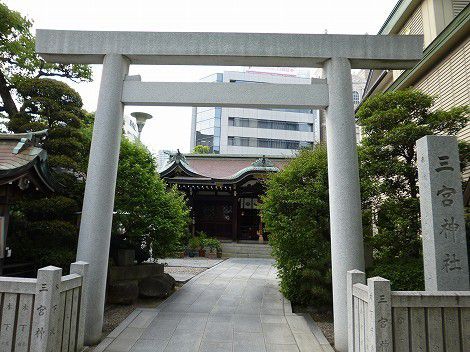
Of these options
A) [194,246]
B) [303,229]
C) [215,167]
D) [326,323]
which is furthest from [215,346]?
[215,167]

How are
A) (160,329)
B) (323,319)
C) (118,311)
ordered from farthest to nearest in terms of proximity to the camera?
(118,311), (323,319), (160,329)

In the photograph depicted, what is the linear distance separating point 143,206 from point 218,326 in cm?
367

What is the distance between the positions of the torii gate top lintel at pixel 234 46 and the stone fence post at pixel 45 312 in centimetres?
413

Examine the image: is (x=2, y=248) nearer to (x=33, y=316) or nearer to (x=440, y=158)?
(x=33, y=316)

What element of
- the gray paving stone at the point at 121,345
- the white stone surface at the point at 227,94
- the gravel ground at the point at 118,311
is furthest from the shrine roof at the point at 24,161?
the gray paving stone at the point at 121,345

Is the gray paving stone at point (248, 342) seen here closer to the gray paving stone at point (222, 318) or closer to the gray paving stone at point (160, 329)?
the gray paving stone at point (222, 318)

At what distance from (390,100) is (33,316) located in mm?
7625

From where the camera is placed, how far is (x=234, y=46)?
6.28 metres

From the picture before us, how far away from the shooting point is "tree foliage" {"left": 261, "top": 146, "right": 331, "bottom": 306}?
25.3 ft

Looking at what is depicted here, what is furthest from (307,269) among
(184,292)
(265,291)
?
(184,292)

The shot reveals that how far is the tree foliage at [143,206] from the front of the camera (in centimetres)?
862

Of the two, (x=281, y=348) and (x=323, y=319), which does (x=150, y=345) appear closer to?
(x=281, y=348)

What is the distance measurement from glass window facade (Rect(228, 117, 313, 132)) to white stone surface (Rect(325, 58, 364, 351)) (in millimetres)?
56474

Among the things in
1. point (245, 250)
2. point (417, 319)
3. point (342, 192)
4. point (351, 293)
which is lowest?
point (245, 250)
